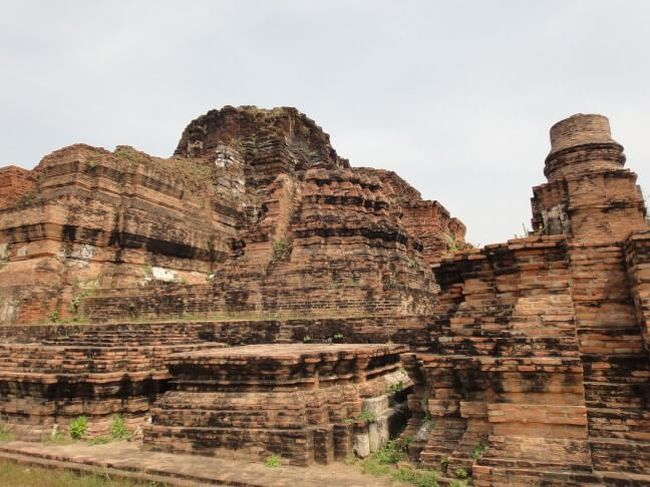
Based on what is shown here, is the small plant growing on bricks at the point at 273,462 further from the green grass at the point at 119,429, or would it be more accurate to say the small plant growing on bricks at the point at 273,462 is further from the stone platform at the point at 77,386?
the stone platform at the point at 77,386

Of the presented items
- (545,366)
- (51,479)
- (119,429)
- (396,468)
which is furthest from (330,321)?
(545,366)

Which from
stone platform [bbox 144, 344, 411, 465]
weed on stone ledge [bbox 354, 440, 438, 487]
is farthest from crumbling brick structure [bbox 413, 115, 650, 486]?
stone platform [bbox 144, 344, 411, 465]

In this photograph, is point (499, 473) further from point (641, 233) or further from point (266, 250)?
point (266, 250)

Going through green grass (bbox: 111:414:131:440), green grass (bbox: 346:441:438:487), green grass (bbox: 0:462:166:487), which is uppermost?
green grass (bbox: 111:414:131:440)

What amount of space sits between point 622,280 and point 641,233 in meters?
0.79

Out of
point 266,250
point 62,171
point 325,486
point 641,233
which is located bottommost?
point 325,486

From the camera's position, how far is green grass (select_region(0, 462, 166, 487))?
19.3 ft

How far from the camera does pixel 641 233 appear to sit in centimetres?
523

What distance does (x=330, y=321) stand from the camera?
11375mm

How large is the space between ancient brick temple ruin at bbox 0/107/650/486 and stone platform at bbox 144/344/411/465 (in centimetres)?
→ 3

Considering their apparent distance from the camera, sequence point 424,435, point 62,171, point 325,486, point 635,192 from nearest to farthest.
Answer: point 325,486 → point 424,435 → point 635,192 → point 62,171

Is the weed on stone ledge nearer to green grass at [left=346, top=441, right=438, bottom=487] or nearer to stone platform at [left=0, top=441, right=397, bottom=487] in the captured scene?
green grass at [left=346, top=441, right=438, bottom=487]

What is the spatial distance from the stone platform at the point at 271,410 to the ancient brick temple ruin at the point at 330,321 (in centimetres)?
3

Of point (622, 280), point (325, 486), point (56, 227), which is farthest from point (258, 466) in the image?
point (56, 227)
